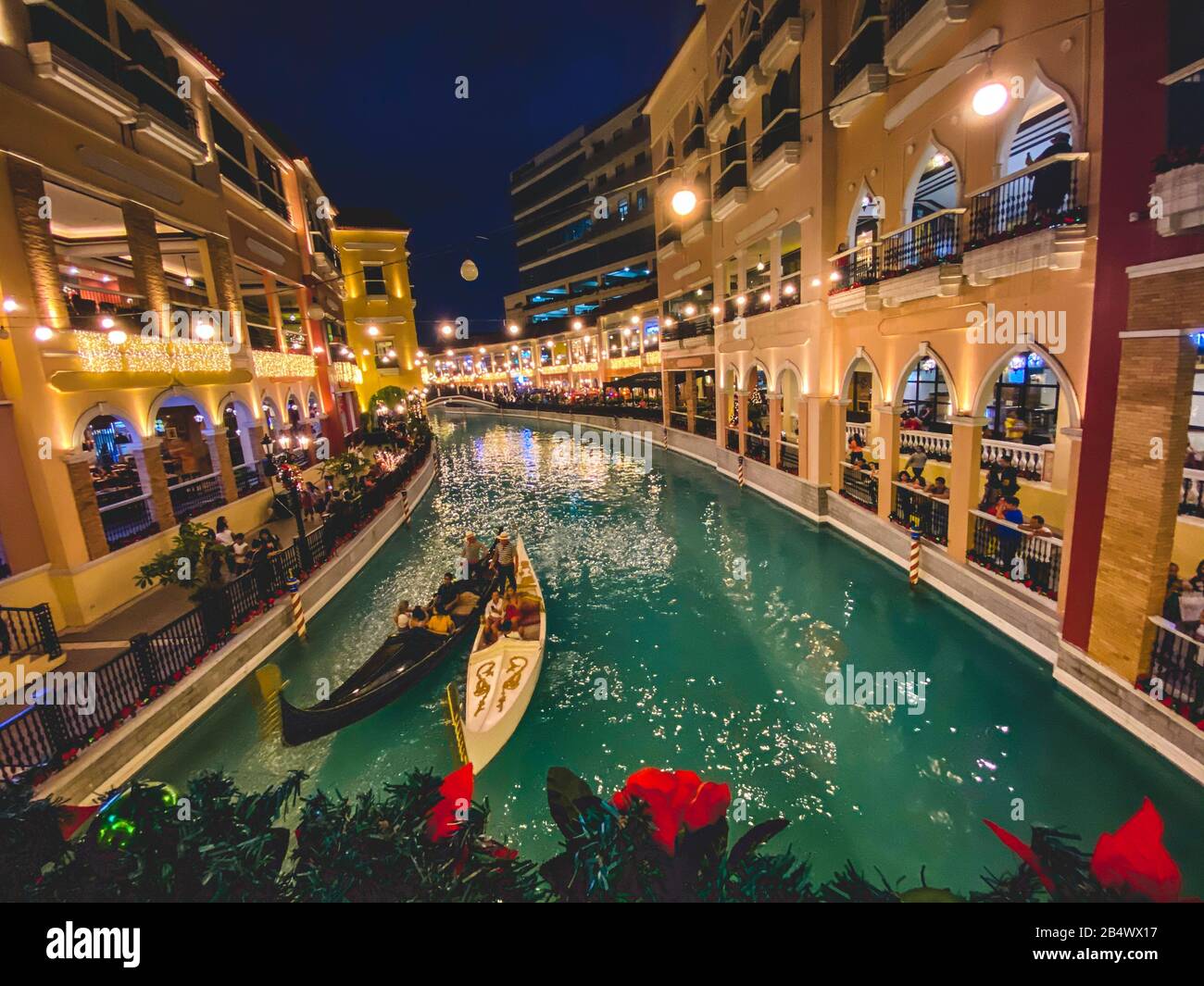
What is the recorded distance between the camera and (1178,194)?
614 cm

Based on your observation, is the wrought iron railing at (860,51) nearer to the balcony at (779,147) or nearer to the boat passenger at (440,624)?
the balcony at (779,147)

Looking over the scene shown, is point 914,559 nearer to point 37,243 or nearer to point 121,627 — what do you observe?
point 121,627

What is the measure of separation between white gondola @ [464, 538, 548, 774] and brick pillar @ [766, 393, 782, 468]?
13008mm

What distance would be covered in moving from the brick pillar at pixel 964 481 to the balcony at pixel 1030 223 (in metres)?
2.79

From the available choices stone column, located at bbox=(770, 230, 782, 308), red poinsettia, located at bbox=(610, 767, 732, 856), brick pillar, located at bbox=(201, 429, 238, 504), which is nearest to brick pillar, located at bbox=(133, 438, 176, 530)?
brick pillar, located at bbox=(201, 429, 238, 504)

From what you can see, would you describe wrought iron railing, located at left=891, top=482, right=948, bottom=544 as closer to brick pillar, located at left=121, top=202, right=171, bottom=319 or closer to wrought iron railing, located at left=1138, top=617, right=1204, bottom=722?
wrought iron railing, located at left=1138, top=617, right=1204, bottom=722

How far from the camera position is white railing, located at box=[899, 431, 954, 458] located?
14.6 m

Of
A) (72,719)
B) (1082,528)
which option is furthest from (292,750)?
(1082,528)

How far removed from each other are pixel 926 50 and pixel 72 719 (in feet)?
60.1

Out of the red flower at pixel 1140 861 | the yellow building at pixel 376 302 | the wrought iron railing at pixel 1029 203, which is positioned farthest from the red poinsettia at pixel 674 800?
the yellow building at pixel 376 302

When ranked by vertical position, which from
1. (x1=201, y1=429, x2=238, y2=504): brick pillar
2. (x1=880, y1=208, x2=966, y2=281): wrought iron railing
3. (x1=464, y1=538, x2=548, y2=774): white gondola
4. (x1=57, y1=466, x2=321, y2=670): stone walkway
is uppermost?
(x1=880, y1=208, x2=966, y2=281): wrought iron railing

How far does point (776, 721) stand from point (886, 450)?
836 centimetres

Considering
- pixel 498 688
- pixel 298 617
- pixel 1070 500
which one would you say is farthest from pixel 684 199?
pixel 298 617
